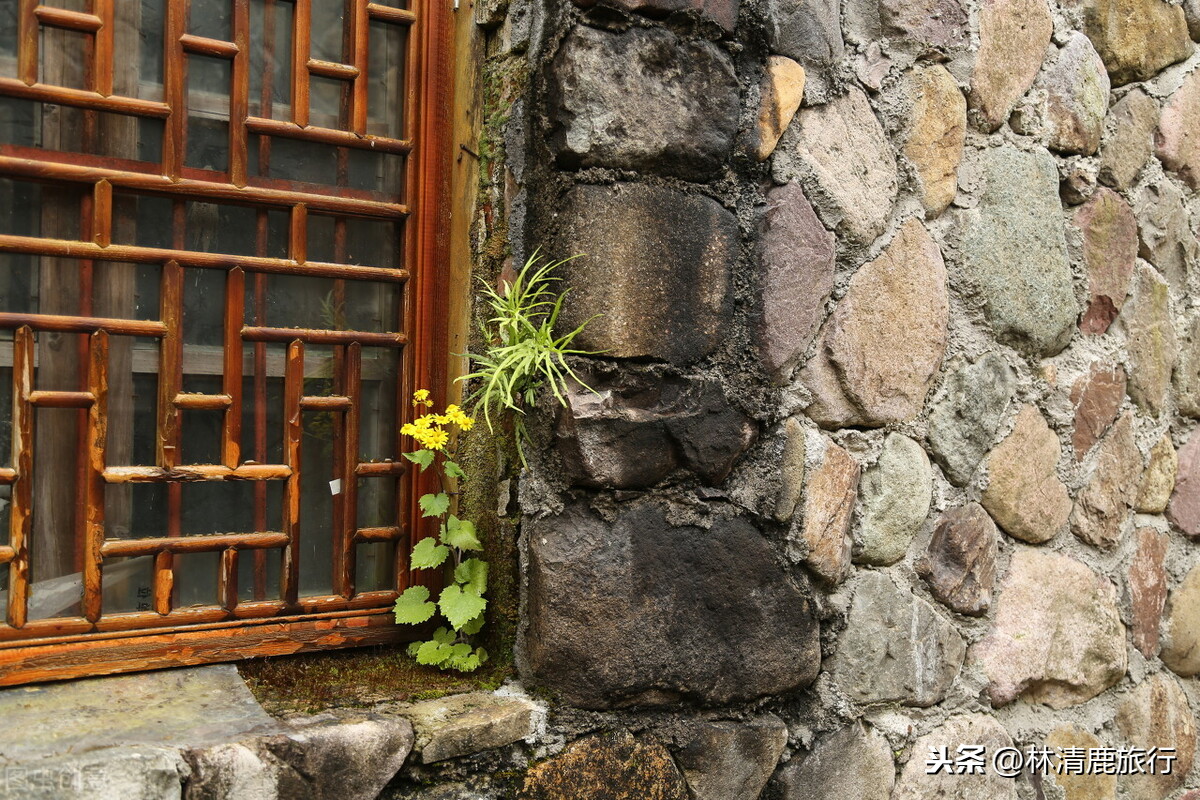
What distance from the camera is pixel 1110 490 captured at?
1.88m

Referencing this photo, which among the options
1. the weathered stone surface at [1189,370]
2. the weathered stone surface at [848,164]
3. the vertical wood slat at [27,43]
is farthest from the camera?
the weathered stone surface at [1189,370]

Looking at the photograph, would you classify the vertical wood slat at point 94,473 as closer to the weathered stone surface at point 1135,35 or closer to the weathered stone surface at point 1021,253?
the weathered stone surface at point 1021,253

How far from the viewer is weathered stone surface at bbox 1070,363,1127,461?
182 cm

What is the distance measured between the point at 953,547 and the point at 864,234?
54 cm

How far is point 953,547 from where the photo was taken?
5.39 feet

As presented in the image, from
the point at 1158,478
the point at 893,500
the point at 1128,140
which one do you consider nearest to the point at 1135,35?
the point at 1128,140

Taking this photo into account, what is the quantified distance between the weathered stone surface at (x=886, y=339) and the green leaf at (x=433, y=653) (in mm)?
630

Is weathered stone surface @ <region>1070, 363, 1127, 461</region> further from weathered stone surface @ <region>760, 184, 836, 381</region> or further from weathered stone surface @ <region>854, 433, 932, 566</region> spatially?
weathered stone surface @ <region>760, 184, 836, 381</region>

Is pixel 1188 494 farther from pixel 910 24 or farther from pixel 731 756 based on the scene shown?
pixel 731 756

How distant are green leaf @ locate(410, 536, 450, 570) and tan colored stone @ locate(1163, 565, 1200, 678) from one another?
59.6 inches

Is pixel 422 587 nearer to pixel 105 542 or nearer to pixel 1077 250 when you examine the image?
pixel 105 542

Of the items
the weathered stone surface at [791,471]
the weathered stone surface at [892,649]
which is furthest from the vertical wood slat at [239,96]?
the weathered stone surface at [892,649]

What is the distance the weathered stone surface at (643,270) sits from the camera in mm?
1265

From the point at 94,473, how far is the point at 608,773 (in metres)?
0.74
